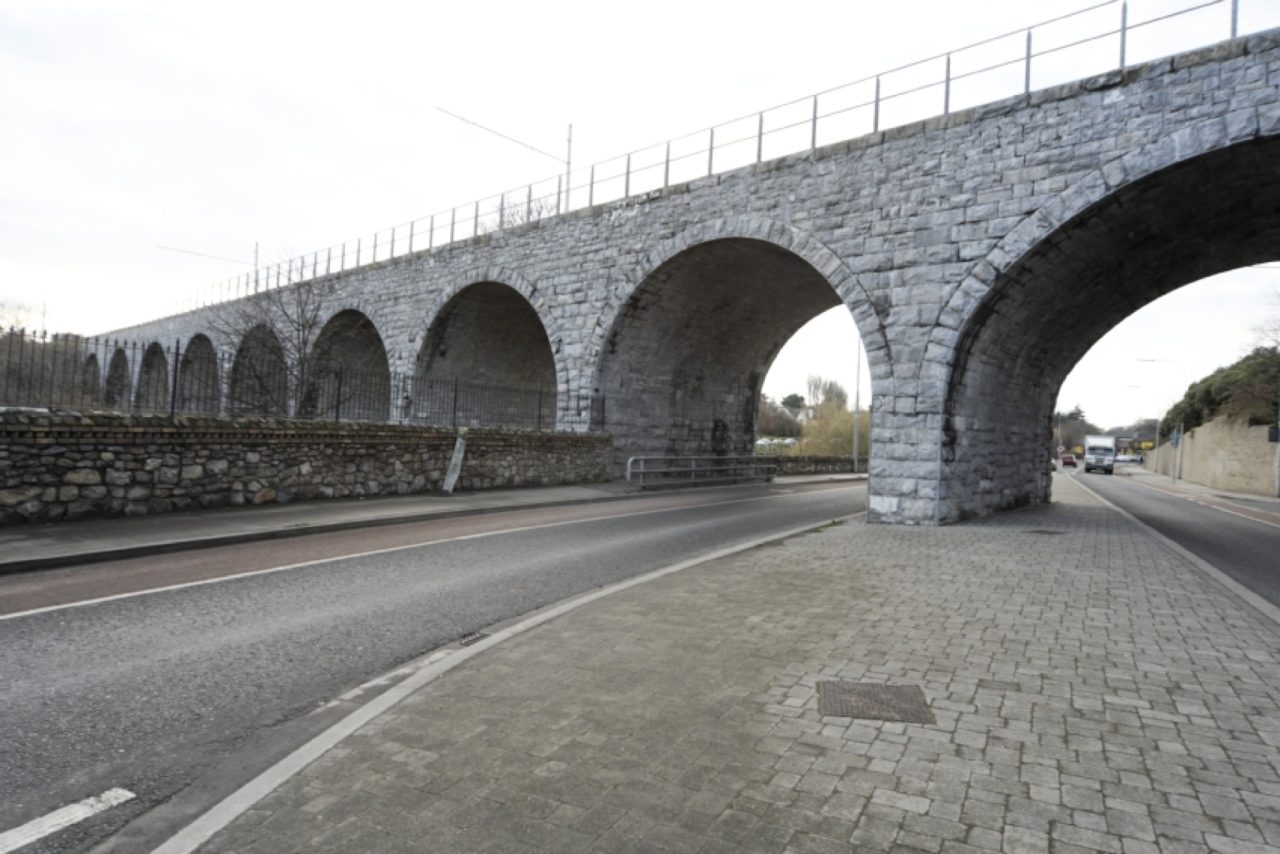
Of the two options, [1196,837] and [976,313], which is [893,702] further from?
[976,313]

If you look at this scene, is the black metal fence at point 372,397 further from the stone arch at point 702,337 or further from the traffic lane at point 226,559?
the traffic lane at point 226,559

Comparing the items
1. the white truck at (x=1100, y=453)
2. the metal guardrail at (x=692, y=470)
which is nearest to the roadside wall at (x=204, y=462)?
the metal guardrail at (x=692, y=470)

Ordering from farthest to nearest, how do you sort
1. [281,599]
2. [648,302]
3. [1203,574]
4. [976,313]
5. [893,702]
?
[648,302] < [976,313] < [1203,574] < [281,599] < [893,702]

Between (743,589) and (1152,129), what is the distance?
404 inches

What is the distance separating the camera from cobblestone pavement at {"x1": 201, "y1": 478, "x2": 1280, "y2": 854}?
2668 millimetres

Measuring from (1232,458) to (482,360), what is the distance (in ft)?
125

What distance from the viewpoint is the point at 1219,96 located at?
10.6 m

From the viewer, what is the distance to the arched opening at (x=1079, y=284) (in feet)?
38.0

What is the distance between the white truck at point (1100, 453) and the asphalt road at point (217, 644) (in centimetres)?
6244

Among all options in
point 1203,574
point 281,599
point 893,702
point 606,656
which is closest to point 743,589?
point 606,656

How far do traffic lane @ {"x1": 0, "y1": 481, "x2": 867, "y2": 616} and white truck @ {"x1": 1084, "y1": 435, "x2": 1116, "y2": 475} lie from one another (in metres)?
60.8

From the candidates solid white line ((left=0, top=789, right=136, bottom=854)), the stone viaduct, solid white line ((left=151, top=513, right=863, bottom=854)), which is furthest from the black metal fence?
solid white line ((left=0, top=789, right=136, bottom=854))

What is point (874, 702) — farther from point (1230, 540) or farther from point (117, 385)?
point (117, 385)

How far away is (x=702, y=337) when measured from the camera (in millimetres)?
22328
